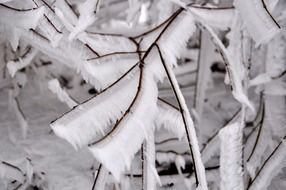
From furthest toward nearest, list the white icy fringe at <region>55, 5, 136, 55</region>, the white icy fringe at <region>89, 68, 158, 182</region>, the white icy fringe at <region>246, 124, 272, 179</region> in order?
the white icy fringe at <region>246, 124, 272, 179</region>
the white icy fringe at <region>55, 5, 136, 55</region>
the white icy fringe at <region>89, 68, 158, 182</region>

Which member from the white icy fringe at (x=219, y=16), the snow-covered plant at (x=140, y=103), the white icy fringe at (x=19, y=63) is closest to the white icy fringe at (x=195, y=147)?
the snow-covered plant at (x=140, y=103)

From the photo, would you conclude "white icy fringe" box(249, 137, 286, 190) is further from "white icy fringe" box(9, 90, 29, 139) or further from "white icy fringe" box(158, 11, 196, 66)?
"white icy fringe" box(9, 90, 29, 139)

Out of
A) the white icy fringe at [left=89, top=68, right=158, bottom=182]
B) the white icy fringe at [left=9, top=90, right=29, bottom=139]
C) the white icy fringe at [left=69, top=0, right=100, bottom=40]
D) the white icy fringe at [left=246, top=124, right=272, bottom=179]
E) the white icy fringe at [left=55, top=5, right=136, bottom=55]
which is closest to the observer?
the white icy fringe at [left=89, top=68, right=158, bottom=182]

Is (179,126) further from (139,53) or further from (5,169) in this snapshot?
(5,169)

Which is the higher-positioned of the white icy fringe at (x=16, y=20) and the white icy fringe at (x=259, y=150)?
the white icy fringe at (x=16, y=20)

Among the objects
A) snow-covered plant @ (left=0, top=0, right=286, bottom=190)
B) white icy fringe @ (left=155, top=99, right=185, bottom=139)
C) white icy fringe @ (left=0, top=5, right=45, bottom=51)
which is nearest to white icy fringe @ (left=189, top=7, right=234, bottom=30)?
snow-covered plant @ (left=0, top=0, right=286, bottom=190)

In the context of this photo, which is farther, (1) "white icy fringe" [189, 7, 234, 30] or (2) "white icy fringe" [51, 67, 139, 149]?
(1) "white icy fringe" [189, 7, 234, 30]

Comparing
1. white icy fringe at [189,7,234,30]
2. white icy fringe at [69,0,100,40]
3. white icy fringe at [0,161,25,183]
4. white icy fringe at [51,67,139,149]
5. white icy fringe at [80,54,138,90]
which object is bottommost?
white icy fringe at [0,161,25,183]

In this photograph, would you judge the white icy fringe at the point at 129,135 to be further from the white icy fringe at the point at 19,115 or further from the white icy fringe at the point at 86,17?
the white icy fringe at the point at 19,115
